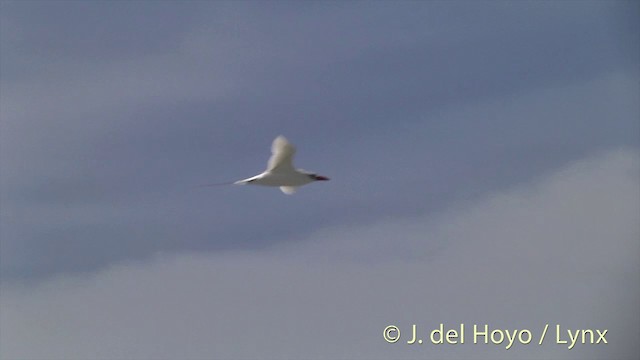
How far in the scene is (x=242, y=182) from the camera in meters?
84.0

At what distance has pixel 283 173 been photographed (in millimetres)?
84250

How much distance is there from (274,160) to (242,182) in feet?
4.43

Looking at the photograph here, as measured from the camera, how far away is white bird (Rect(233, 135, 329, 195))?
83.0 meters

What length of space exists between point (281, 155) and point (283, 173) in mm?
1250

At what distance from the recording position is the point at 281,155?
8312 centimetres

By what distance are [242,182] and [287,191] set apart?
82.4 inches

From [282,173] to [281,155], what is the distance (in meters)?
1.25

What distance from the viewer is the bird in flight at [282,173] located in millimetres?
83000

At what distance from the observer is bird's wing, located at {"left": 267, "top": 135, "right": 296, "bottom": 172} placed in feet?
272

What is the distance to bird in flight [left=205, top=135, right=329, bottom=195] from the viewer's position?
83.0m

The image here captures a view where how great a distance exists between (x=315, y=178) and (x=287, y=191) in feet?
5.85

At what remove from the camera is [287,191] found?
281 feet

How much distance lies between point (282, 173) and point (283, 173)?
3 cm

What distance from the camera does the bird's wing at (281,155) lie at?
272 feet
